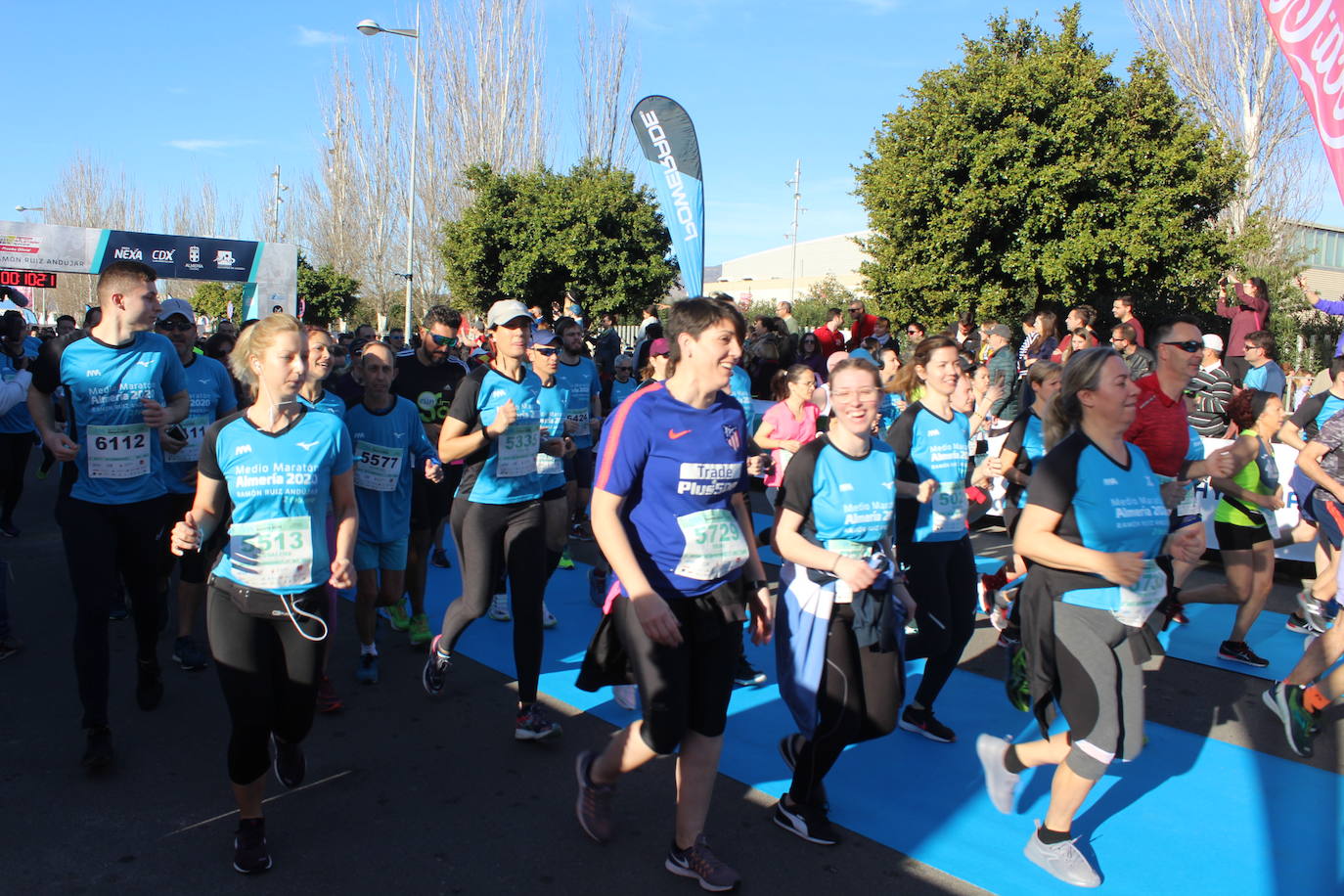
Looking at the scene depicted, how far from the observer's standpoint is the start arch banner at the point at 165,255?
22.0 metres

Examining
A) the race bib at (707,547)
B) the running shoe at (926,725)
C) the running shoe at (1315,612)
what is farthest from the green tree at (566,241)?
the race bib at (707,547)

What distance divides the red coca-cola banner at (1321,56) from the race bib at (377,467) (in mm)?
4437

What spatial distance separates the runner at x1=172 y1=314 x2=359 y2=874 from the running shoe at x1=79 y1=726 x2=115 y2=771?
1.05 m

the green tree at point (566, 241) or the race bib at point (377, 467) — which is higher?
the green tree at point (566, 241)

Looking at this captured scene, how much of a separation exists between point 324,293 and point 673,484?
3261 cm

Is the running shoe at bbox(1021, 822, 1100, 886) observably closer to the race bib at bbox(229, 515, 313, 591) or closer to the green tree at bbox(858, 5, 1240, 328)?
the race bib at bbox(229, 515, 313, 591)

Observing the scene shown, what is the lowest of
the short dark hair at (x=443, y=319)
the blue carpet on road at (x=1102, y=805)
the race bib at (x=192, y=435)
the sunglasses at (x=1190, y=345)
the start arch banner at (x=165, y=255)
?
the blue carpet on road at (x=1102, y=805)

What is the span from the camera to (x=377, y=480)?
523cm

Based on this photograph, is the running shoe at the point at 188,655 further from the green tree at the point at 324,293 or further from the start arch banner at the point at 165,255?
the green tree at the point at 324,293

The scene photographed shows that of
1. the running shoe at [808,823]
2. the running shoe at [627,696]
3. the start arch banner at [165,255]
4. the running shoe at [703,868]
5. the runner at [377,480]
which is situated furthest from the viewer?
the start arch banner at [165,255]

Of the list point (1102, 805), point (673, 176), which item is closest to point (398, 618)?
point (1102, 805)

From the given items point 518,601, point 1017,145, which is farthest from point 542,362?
point 1017,145

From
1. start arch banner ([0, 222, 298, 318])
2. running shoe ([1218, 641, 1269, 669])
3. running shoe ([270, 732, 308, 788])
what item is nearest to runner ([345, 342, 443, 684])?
running shoe ([270, 732, 308, 788])

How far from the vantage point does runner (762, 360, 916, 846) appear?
3.43 metres
